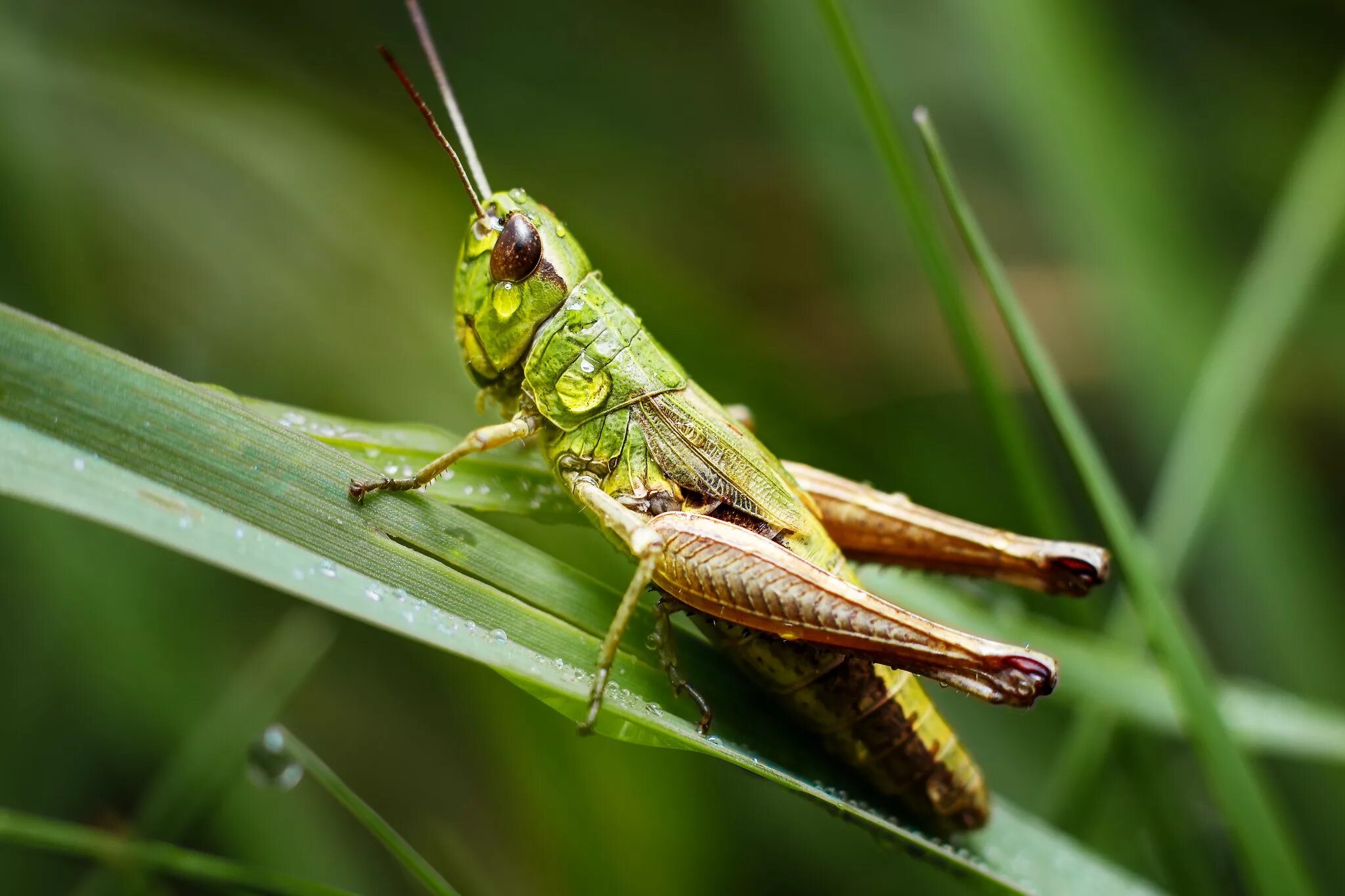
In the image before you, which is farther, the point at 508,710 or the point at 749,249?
the point at 749,249

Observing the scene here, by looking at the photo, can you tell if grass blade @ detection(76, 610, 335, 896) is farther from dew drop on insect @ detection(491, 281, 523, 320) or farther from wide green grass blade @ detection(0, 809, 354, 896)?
dew drop on insect @ detection(491, 281, 523, 320)

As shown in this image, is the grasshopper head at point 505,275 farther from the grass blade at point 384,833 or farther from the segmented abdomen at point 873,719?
the grass blade at point 384,833

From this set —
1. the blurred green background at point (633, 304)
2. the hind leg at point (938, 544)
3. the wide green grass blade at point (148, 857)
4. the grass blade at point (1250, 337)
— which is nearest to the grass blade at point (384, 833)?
the wide green grass blade at point (148, 857)

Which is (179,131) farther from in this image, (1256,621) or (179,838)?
(1256,621)

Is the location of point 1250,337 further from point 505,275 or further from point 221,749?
point 221,749

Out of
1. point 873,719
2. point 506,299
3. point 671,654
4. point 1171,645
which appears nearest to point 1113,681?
point 1171,645

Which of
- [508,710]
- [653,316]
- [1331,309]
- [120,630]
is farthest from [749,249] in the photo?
[120,630]

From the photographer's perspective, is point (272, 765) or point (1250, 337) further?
point (1250, 337)
